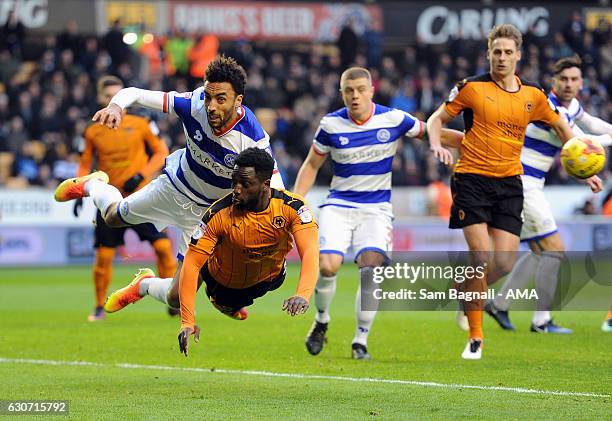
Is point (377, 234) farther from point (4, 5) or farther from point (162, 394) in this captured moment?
point (4, 5)

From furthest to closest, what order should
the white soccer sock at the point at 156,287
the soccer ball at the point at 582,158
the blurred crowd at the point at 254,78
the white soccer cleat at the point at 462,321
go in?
the blurred crowd at the point at 254,78 < the white soccer cleat at the point at 462,321 < the soccer ball at the point at 582,158 < the white soccer sock at the point at 156,287

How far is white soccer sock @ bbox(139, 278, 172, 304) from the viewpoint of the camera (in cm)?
946

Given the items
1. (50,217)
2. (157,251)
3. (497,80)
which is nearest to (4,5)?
(50,217)

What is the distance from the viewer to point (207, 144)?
8.90 meters

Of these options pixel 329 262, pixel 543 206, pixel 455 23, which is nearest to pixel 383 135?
pixel 329 262

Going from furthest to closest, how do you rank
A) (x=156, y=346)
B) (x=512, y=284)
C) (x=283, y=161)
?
(x=283, y=161) < (x=512, y=284) < (x=156, y=346)

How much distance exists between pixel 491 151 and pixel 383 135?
1.04m

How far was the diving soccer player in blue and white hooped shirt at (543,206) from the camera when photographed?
12081 millimetres

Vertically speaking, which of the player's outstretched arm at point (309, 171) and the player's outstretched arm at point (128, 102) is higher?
the player's outstretched arm at point (128, 102)

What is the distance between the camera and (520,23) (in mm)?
34125

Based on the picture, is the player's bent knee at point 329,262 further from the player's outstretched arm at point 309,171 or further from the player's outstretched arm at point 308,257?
the player's outstretched arm at point 308,257

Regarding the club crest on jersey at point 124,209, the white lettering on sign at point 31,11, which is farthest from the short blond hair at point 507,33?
the white lettering on sign at point 31,11

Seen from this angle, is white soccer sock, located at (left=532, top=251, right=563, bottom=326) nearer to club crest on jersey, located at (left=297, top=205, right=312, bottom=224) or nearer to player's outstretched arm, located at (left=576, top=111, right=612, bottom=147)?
player's outstretched arm, located at (left=576, top=111, right=612, bottom=147)

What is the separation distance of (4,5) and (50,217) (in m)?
7.64
